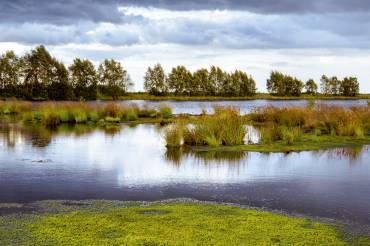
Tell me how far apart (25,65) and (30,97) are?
234 inches

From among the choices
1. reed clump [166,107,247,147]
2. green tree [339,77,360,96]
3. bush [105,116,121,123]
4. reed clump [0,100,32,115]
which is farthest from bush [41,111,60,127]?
green tree [339,77,360,96]

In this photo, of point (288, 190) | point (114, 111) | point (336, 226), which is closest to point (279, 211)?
point (336, 226)

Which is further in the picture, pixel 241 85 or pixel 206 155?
pixel 241 85

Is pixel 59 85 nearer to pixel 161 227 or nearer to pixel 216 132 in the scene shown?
pixel 216 132

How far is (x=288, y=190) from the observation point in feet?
40.0

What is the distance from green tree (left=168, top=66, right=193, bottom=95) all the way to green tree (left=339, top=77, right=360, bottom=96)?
40950 millimetres

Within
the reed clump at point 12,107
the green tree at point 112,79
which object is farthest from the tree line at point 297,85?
the reed clump at point 12,107

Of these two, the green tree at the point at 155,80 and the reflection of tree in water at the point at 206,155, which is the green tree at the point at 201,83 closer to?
the green tree at the point at 155,80

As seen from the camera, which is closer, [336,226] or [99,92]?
[336,226]

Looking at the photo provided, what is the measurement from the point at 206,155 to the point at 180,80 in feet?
310

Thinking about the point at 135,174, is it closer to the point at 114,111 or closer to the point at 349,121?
the point at 349,121

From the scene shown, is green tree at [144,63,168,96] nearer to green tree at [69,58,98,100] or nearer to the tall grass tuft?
green tree at [69,58,98,100]

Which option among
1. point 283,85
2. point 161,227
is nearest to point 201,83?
point 283,85

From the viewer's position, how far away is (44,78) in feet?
272
